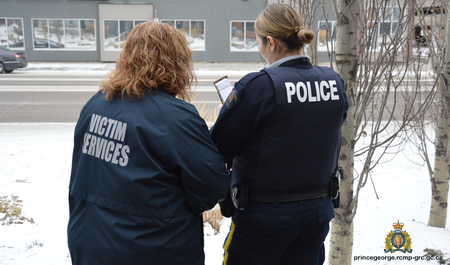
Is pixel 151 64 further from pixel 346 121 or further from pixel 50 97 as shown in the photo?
pixel 50 97

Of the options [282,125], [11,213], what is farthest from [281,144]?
[11,213]

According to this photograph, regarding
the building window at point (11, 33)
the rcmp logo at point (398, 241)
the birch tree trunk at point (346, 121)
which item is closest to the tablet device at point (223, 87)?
the birch tree trunk at point (346, 121)

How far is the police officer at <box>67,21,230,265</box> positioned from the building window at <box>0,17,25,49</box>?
2622 cm

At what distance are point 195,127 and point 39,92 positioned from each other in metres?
12.9

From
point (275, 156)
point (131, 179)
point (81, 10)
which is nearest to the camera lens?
point (131, 179)

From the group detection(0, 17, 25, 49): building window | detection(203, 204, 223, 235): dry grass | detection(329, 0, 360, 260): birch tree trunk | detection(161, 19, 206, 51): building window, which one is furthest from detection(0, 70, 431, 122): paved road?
detection(0, 17, 25, 49): building window

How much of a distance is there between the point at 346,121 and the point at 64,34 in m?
25.0

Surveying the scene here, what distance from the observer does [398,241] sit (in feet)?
12.3

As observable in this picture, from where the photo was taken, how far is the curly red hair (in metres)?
1.72

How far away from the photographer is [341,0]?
2.55m

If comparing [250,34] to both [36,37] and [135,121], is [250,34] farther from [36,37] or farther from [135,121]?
[135,121]

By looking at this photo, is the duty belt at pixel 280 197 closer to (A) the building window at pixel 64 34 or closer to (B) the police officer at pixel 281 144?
→ (B) the police officer at pixel 281 144

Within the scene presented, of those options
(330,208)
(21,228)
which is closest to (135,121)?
(330,208)

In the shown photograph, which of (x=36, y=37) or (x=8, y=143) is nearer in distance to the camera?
(x=8, y=143)
